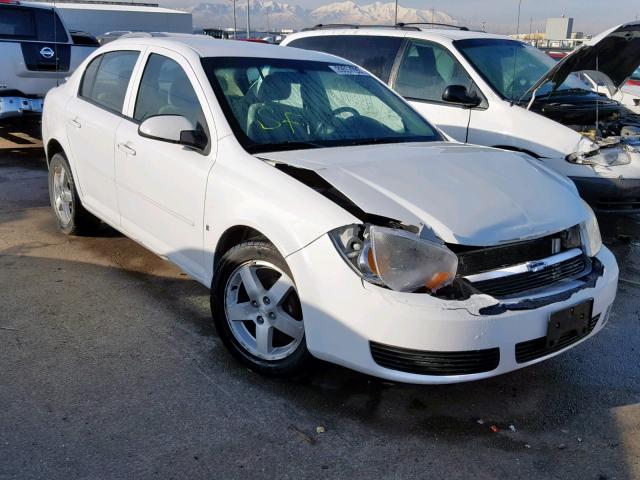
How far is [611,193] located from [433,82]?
2042mm

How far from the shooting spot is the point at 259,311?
3.31 m

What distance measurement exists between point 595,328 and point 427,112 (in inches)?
147

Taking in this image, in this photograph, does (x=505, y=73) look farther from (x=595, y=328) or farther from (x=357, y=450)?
(x=357, y=450)

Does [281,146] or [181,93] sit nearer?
[281,146]

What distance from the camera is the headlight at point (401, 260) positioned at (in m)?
2.78

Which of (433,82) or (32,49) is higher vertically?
(32,49)

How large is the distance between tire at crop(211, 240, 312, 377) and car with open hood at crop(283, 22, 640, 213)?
3459 millimetres

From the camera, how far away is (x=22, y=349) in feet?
11.7

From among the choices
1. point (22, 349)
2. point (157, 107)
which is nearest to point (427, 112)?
point (157, 107)

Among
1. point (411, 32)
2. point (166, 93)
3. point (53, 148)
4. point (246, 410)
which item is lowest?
point (246, 410)

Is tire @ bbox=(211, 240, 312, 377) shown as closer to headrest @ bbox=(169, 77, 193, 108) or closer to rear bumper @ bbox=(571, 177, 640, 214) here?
headrest @ bbox=(169, 77, 193, 108)

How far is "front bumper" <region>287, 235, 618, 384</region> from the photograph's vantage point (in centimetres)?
273

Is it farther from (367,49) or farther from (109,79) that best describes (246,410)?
(367,49)

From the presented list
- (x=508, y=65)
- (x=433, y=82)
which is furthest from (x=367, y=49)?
(x=508, y=65)
